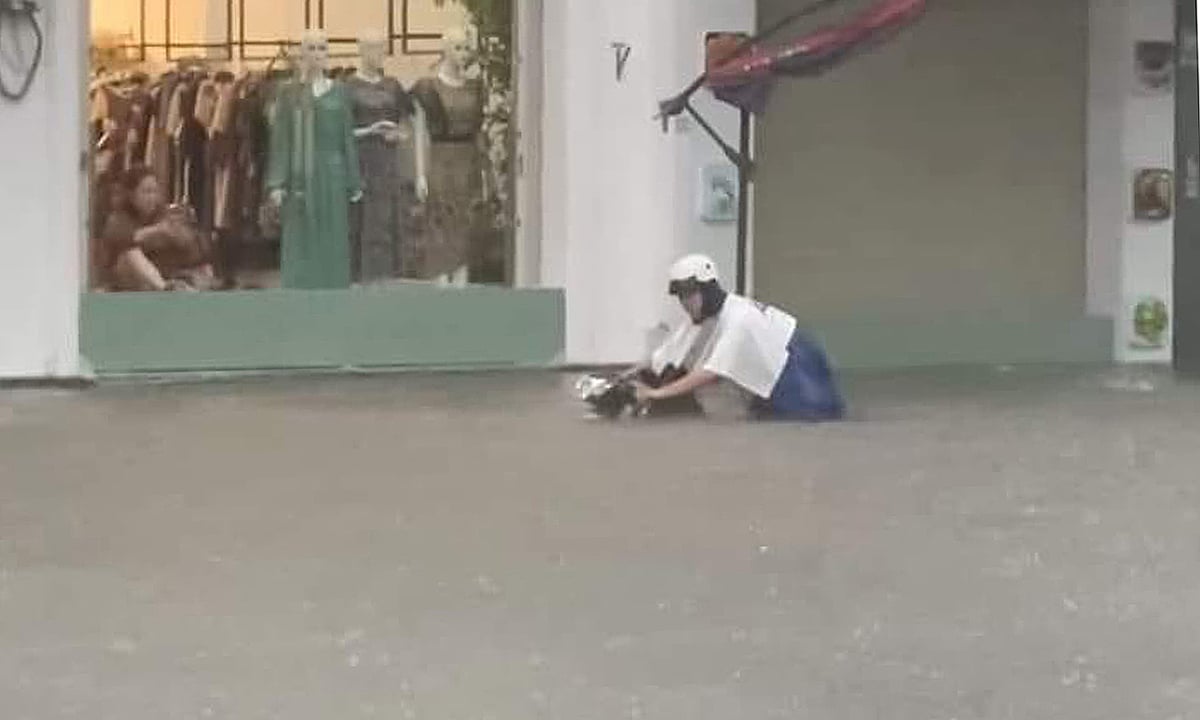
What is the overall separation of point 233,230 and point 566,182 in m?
2.28

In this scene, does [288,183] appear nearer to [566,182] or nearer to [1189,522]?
[566,182]

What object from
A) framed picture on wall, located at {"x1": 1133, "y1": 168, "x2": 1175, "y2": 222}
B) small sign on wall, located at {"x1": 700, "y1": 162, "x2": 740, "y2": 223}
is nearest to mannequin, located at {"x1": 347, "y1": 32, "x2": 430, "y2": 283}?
small sign on wall, located at {"x1": 700, "y1": 162, "x2": 740, "y2": 223}

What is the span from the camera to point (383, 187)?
17688 millimetres

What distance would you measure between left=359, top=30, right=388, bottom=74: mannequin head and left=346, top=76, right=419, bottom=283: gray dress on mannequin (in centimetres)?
9

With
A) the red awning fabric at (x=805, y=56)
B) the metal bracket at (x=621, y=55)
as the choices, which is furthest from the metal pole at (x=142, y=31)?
the red awning fabric at (x=805, y=56)

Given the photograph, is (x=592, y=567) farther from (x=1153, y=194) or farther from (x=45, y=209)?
(x=1153, y=194)

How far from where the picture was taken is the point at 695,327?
14031 mm

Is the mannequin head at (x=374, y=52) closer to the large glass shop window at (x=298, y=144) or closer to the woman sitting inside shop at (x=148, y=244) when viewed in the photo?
the large glass shop window at (x=298, y=144)

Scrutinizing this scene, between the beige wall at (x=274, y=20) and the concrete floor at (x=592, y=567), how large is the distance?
11.1 feet

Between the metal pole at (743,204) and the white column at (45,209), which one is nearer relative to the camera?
the white column at (45,209)

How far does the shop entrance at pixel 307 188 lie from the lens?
55.6ft

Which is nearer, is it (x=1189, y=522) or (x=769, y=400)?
(x=1189, y=522)

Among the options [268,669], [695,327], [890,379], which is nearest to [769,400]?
[695,327]

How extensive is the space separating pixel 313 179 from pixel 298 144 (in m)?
0.26
